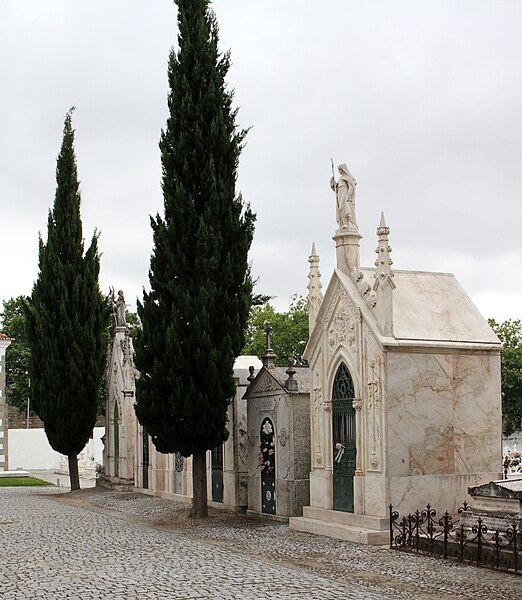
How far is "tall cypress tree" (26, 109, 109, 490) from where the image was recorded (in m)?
28.0

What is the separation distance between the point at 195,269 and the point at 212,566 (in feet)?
24.5

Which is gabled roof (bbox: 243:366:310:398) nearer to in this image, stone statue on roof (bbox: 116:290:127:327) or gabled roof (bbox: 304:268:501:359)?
gabled roof (bbox: 304:268:501:359)

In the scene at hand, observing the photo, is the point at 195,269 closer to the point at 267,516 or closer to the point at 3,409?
the point at 267,516

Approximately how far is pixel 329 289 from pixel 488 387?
10.9 feet

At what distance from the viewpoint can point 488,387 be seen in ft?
52.1

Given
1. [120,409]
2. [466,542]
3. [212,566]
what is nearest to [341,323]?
[466,542]

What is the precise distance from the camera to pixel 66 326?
2808cm

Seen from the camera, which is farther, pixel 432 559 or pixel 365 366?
pixel 365 366

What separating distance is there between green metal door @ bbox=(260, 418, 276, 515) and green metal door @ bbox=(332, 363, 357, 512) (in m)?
2.30

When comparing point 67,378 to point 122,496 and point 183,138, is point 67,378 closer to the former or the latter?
point 122,496

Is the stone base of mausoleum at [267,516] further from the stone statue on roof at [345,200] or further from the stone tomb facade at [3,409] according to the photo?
the stone tomb facade at [3,409]

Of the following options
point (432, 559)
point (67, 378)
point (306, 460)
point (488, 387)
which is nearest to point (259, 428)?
point (306, 460)

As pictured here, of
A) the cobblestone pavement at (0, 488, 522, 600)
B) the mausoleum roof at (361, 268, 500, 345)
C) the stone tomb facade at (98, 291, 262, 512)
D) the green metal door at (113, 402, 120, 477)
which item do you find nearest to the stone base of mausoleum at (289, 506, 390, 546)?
the cobblestone pavement at (0, 488, 522, 600)

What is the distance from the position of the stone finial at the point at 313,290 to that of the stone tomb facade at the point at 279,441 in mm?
1253
